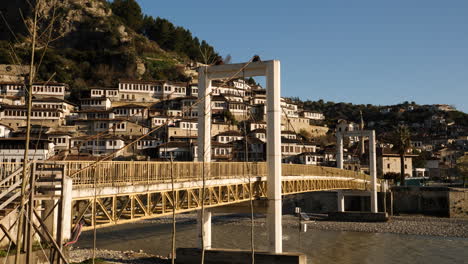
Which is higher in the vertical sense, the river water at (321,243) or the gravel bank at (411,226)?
the river water at (321,243)

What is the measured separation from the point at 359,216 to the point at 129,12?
115 meters

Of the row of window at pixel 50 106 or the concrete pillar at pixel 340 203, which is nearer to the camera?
the concrete pillar at pixel 340 203

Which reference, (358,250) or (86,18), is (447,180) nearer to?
(358,250)

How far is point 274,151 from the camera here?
61.5ft

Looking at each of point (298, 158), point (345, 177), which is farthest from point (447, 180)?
point (345, 177)

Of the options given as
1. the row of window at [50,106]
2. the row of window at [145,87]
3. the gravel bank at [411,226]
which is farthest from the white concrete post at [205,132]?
the row of window at [145,87]

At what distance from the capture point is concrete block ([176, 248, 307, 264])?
18016 millimetres

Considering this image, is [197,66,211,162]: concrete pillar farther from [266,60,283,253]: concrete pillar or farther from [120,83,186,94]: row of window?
[120,83,186,94]: row of window

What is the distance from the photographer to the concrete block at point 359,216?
146 ft

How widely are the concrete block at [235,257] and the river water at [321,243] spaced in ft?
22.2

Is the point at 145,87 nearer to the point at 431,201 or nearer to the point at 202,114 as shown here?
the point at 431,201

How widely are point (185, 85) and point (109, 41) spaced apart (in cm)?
3038

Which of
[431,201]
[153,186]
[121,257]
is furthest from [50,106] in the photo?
[153,186]

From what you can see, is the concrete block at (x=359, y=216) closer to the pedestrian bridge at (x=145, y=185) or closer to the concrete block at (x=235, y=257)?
the pedestrian bridge at (x=145, y=185)
